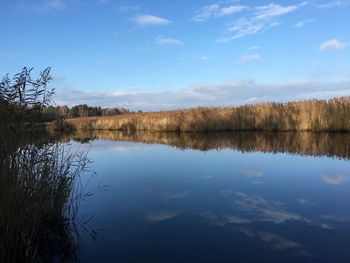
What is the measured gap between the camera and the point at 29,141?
4.25 meters

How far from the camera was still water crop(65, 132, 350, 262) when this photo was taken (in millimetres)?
3812

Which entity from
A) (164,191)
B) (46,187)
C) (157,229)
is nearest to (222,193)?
(164,191)

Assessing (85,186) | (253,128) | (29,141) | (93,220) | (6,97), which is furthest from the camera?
(253,128)

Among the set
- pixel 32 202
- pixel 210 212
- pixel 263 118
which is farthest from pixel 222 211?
pixel 263 118

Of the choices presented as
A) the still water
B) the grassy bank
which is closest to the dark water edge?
the still water

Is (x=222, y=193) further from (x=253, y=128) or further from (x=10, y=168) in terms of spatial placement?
(x=253, y=128)

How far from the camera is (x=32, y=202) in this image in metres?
3.95

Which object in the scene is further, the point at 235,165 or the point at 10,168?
the point at 235,165

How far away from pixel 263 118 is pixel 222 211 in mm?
14594

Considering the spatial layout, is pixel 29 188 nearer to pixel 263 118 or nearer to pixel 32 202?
pixel 32 202

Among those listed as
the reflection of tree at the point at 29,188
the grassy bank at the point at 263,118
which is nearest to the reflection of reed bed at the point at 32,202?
the reflection of tree at the point at 29,188

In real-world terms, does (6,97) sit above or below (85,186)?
above

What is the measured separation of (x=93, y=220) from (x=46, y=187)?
35.8 inches

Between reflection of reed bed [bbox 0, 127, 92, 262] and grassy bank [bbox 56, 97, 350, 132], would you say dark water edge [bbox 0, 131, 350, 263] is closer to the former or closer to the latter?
reflection of reed bed [bbox 0, 127, 92, 262]
